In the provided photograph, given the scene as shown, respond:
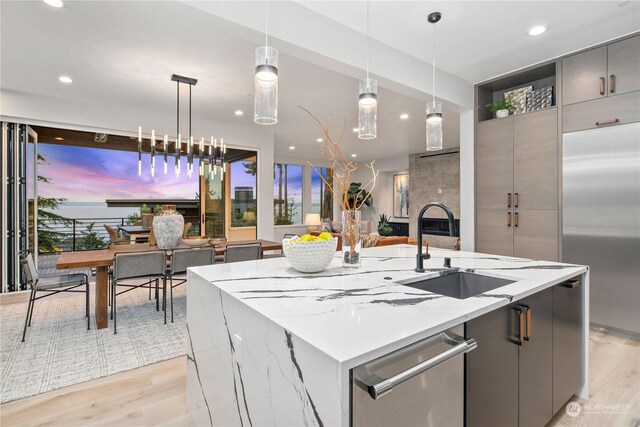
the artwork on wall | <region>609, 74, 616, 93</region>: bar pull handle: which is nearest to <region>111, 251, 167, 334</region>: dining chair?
<region>609, 74, 616, 93</region>: bar pull handle

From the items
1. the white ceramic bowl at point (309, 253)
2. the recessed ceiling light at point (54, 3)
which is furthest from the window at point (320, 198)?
the white ceramic bowl at point (309, 253)

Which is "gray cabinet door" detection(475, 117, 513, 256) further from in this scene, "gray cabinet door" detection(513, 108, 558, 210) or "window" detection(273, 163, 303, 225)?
"window" detection(273, 163, 303, 225)

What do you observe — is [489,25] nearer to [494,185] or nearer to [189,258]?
[494,185]

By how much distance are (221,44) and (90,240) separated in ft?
22.7

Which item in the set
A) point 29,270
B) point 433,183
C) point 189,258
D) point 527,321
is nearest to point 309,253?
point 527,321

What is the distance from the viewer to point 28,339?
288cm

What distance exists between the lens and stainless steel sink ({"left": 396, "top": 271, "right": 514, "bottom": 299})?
1.70 meters

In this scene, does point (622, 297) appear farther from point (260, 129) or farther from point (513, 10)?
point (260, 129)

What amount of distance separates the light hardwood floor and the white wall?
3959mm

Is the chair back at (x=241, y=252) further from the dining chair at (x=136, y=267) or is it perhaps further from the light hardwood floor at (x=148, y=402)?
the light hardwood floor at (x=148, y=402)

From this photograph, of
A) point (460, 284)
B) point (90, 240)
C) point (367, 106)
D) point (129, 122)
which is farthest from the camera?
point (90, 240)

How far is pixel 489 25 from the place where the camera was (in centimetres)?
267

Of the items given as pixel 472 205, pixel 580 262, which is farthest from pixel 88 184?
pixel 580 262

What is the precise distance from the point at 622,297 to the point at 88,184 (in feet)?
31.9
